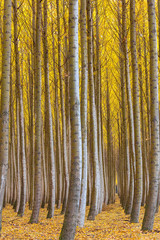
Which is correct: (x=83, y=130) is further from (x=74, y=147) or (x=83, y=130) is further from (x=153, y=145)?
(x=74, y=147)

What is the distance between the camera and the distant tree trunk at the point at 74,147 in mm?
4574

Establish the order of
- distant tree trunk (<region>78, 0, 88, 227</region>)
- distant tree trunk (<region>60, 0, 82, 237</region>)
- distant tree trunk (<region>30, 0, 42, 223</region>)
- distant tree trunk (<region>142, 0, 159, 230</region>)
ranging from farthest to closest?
distant tree trunk (<region>30, 0, 42, 223</region>), distant tree trunk (<region>78, 0, 88, 227</region>), distant tree trunk (<region>142, 0, 159, 230</region>), distant tree trunk (<region>60, 0, 82, 237</region>)

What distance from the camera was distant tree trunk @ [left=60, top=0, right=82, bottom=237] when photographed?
4.57 metres

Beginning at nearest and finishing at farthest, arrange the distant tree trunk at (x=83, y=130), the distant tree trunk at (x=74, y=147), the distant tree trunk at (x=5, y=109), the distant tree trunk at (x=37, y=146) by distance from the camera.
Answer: the distant tree trunk at (x=74, y=147), the distant tree trunk at (x=5, y=109), the distant tree trunk at (x=83, y=130), the distant tree trunk at (x=37, y=146)

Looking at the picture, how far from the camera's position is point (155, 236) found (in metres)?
5.50

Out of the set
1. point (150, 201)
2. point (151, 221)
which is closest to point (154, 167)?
point (150, 201)

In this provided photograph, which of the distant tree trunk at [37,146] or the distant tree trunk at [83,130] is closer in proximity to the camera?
the distant tree trunk at [83,130]

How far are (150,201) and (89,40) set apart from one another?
458 centimetres

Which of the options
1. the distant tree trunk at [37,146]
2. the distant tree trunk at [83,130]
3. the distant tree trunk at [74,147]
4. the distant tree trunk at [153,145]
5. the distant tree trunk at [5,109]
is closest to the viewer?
the distant tree trunk at [74,147]

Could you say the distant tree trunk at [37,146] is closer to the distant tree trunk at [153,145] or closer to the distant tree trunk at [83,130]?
the distant tree trunk at [83,130]

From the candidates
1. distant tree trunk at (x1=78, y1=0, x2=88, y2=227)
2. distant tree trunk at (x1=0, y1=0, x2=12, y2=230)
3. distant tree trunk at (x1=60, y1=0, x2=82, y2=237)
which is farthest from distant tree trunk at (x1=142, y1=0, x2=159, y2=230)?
distant tree trunk at (x1=0, y1=0, x2=12, y2=230)

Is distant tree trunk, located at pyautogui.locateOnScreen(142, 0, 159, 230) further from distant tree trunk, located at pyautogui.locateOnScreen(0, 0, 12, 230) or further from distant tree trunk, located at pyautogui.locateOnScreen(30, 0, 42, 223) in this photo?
distant tree trunk, located at pyautogui.locateOnScreen(0, 0, 12, 230)

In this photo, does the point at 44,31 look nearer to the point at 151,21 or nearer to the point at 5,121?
the point at 151,21

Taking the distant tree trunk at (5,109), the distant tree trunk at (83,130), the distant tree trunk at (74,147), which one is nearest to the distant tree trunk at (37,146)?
the distant tree trunk at (83,130)
